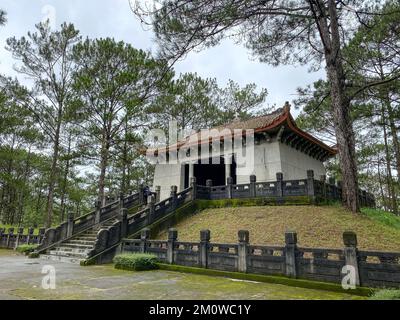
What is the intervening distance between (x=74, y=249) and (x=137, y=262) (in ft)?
14.7

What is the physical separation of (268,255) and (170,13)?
280 inches

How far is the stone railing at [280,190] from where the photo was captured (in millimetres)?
12375

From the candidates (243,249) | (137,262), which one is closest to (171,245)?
(137,262)

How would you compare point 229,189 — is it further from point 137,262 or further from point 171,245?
point 137,262

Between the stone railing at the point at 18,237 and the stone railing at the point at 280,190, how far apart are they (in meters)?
9.22

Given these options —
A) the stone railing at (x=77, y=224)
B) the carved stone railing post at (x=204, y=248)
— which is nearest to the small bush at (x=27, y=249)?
the stone railing at (x=77, y=224)

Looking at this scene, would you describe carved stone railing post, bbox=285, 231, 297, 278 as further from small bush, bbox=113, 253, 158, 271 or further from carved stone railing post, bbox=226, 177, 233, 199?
carved stone railing post, bbox=226, 177, 233, 199

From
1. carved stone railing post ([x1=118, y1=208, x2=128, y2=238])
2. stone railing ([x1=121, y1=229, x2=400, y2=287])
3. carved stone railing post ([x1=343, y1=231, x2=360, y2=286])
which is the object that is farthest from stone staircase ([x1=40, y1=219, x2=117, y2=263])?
carved stone railing post ([x1=343, y1=231, x2=360, y2=286])

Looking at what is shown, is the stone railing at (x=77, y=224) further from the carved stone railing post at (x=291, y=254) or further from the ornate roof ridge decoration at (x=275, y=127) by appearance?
the carved stone railing post at (x=291, y=254)

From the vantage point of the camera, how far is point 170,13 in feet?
26.7

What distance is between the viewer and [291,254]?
697 centimetres

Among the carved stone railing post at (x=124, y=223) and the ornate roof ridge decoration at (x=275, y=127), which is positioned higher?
the ornate roof ridge decoration at (x=275, y=127)

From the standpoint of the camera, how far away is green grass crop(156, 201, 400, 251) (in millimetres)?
8750

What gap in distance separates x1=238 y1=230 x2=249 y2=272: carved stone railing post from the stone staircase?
5.89 metres
